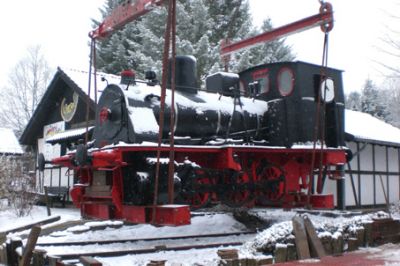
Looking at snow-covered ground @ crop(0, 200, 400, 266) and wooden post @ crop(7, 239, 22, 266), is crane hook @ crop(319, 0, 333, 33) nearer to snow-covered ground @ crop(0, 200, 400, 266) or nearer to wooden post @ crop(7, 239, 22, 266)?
snow-covered ground @ crop(0, 200, 400, 266)

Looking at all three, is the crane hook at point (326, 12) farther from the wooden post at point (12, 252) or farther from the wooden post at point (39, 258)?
the wooden post at point (12, 252)

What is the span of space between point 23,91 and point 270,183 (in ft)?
151

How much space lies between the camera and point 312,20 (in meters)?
9.30

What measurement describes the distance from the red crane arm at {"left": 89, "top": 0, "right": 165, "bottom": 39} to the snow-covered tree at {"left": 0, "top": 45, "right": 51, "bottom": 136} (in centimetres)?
4273

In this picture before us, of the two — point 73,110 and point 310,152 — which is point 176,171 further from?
point 73,110

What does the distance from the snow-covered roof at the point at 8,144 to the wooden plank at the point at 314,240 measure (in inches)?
998

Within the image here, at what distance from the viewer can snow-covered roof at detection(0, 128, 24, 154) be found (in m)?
29.6

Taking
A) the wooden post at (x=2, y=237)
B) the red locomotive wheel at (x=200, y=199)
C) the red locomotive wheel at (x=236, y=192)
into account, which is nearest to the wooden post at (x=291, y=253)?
the red locomotive wheel at (x=200, y=199)

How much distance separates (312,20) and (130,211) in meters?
4.94

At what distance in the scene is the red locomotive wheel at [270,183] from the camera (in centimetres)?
951

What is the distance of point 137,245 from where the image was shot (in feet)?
31.1

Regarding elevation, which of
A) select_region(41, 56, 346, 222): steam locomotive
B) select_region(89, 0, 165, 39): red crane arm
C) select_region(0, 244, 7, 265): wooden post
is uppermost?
select_region(89, 0, 165, 39): red crane arm

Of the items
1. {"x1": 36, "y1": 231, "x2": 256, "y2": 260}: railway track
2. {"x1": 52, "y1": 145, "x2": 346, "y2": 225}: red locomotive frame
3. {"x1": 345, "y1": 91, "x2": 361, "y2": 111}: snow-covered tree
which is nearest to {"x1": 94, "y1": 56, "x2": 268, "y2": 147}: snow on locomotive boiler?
{"x1": 52, "y1": 145, "x2": 346, "y2": 225}: red locomotive frame

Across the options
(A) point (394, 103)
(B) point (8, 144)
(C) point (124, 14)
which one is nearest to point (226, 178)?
(C) point (124, 14)
